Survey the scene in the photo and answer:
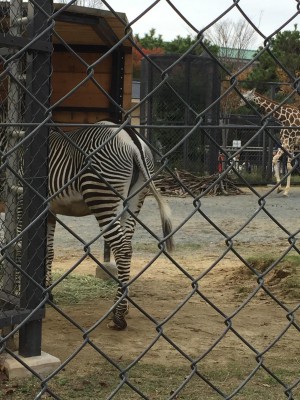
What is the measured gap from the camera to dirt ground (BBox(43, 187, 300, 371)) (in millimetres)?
4484

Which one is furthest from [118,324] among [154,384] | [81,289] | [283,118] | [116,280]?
[283,118]

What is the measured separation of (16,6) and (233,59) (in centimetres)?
2007

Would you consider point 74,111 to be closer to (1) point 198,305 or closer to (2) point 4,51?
(1) point 198,305

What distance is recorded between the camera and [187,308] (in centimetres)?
585

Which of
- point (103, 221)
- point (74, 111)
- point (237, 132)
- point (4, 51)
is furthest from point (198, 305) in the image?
point (237, 132)

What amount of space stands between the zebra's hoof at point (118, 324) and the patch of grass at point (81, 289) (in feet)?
2.97

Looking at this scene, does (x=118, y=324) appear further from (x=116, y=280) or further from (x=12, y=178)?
(x=116, y=280)

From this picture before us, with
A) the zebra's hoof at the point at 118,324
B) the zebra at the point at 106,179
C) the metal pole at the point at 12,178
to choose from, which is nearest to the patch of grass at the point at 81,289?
the zebra at the point at 106,179

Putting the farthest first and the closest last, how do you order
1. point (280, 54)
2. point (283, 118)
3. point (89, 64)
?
point (280, 54) < point (283, 118) < point (89, 64)

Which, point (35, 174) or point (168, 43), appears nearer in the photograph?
point (35, 174)

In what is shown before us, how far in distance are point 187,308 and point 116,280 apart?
3.96 meters

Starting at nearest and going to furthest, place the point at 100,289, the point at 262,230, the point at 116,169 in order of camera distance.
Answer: the point at 116,169
the point at 100,289
the point at 262,230

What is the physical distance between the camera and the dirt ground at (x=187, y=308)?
14.7 feet

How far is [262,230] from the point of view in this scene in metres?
10.5
